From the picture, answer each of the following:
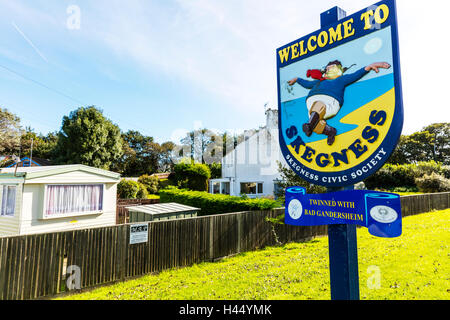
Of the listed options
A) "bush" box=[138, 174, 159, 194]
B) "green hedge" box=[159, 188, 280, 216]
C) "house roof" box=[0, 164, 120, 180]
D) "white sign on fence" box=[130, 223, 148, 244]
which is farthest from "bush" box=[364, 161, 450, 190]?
"white sign on fence" box=[130, 223, 148, 244]

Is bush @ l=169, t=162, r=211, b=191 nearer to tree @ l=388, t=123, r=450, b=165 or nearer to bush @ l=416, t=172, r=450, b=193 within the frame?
bush @ l=416, t=172, r=450, b=193

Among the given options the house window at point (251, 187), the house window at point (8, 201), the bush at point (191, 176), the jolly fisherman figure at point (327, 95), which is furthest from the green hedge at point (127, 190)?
the jolly fisherman figure at point (327, 95)

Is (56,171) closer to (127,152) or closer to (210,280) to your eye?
(210,280)

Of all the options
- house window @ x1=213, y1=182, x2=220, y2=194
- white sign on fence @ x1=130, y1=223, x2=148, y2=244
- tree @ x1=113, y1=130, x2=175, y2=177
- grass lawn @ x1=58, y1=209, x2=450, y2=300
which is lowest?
grass lawn @ x1=58, y1=209, x2=450, y2=300

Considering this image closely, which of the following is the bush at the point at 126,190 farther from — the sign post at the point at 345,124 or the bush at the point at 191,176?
the sign post at the point at 345,124

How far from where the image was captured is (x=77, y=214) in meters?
10.2

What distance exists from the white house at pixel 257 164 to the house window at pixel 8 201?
15.4 metres

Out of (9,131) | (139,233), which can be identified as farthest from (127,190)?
(9,131)

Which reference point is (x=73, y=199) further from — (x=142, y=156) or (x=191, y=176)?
(x=142, y=156)

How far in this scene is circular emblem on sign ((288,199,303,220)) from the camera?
130 inches

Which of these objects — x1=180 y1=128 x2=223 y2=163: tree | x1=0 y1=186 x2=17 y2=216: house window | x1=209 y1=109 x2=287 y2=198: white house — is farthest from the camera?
x1=180 y1=128 x2=223 y2=163: tree

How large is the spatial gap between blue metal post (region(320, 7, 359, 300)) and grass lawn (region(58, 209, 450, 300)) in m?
1.77

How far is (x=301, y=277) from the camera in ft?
18.7

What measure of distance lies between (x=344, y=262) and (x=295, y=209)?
32.6 inches
